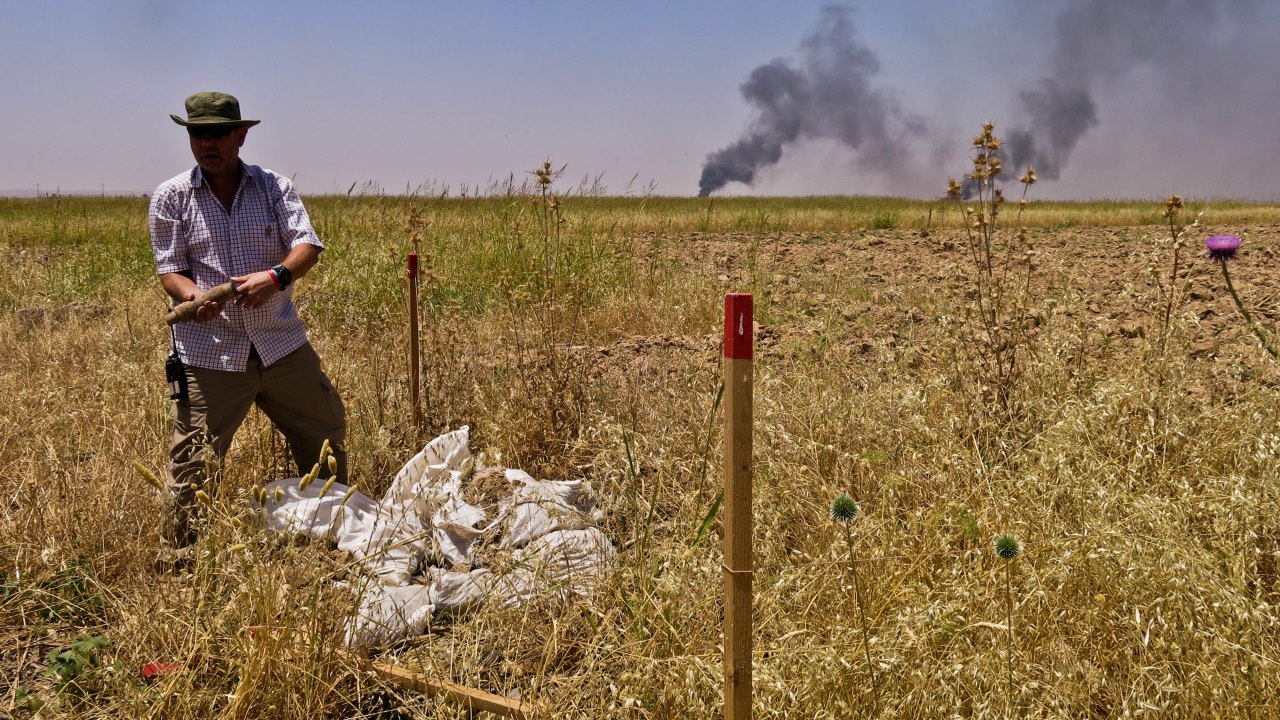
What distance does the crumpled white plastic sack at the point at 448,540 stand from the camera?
2.39 meters

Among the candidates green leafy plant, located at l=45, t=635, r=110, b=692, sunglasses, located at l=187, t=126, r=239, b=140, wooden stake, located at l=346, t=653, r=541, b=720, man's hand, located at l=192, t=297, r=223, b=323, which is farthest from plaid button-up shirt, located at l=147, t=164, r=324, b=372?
wooden stake, located at l=346, t=653, r=541, b=720

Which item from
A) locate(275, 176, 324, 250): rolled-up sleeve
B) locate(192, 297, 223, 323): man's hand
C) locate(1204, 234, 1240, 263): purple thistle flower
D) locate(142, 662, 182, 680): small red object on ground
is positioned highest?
locate(275, 176, 324, 250): rolled-up sleeve

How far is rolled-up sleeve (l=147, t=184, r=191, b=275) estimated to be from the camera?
2998mm

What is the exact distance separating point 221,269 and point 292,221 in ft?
0.98

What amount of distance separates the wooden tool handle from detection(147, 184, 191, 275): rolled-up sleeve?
399 millimetres

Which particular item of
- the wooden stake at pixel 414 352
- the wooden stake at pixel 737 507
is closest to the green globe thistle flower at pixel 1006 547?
the wooden stake at pixel 737 507

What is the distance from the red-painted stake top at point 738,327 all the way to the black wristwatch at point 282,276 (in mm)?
1905

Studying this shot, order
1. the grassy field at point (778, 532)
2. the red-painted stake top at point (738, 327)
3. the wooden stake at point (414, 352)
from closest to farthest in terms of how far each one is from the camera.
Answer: the red-painted stake top at point (738, 327) → the grassy field at point (778, 532) → the wooden stake at point (414, 352)

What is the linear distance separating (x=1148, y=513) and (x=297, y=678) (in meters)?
2.14

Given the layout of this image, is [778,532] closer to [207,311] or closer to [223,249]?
[207,311]

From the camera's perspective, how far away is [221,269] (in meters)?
3.04

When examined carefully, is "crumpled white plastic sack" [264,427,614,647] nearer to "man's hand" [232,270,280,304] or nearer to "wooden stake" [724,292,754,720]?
"man's hand" [232,270,280,304]

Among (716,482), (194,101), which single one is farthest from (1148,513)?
(194,101)

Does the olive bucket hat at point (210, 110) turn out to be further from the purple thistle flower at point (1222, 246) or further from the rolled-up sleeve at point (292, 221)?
the purple thistle flower at point (1222, 246)
